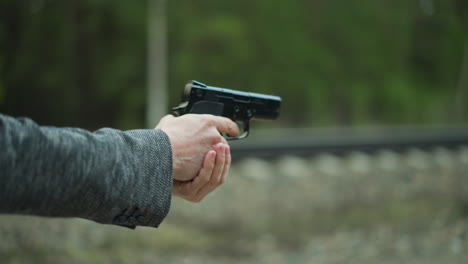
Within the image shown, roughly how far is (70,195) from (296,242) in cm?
404

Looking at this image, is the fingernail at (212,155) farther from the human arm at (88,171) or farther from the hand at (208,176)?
the human arm at (88,171)

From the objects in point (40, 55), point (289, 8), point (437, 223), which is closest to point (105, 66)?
point (40, 55)

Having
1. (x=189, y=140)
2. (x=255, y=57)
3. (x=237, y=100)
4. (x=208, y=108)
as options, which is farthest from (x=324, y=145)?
(x=255, y=57)

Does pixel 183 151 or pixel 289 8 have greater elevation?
pixel 289 8

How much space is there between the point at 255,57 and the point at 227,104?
13.4m

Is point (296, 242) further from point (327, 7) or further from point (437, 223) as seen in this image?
point (327, 7)

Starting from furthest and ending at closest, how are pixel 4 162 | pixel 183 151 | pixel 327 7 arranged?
1. pixel 327 7
2. pixel 183 151
3. pixel 4 162

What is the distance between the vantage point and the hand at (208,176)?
6.11 feet

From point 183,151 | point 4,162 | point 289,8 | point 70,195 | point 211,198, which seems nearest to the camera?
point 4,162

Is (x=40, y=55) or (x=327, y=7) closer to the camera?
(x=40, y=55)

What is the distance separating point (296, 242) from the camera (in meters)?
5.09

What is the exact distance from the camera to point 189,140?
1.78 meters

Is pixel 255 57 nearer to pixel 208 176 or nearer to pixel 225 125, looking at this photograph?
pixel 225 125

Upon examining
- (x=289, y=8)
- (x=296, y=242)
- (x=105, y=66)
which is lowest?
(x=296, y=242)
